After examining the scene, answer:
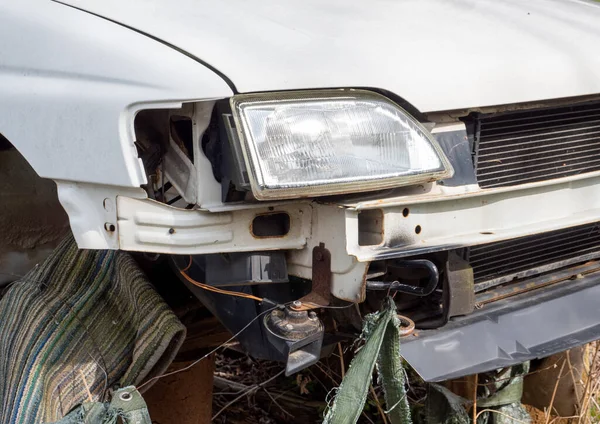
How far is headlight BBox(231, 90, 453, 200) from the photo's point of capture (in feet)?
5.49

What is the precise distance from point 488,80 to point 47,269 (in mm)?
1485

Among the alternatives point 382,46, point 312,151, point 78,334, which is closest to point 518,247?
point 382,46

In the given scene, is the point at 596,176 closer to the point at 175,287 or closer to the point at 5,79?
the point at 175,287

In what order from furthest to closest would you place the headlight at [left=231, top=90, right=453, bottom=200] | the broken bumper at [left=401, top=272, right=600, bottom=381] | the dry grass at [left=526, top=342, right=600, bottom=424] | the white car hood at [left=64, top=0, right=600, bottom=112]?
the dry grass at [left=526, top=342, right=600, bottom=424], the broken bumper at [left=401, top=272, right=600, bottom=381], the white car hood at [left=64, top=0, right=600, bottom=112], the headlight at [left=231, top=90, right=453, bottom=200]

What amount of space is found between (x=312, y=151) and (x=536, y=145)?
31.1 inches

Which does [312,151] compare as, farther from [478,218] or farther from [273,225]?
[478,218]

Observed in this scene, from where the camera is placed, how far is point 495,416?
2709 millimetres

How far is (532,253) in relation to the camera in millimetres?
2361

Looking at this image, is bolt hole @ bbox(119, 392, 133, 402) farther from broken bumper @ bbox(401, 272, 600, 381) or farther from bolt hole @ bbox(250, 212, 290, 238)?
broken bumper @ bbox(401, 272, 600, 381)

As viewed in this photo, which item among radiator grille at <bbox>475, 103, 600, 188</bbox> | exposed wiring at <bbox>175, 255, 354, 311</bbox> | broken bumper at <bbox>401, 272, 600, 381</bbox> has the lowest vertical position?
broken bumper at <bbox>401, 272, 600, 381</bbox>

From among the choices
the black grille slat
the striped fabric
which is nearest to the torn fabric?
the black grille slat

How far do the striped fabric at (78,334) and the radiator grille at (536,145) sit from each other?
0.96m

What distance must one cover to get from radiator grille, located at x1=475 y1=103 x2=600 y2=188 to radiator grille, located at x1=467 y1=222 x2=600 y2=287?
0.20 metres

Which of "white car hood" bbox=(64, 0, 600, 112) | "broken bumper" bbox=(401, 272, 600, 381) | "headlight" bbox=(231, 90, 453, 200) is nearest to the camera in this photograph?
"headlight" bbox=(231, 90, 453, 200)
